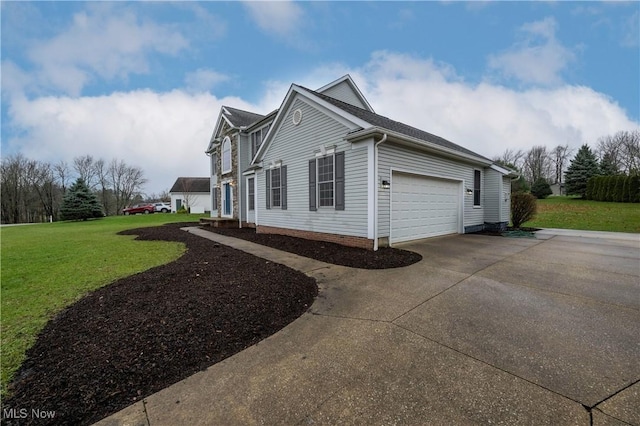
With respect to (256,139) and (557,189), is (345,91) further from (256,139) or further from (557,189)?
(557,189)

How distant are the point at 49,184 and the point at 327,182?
166 ft

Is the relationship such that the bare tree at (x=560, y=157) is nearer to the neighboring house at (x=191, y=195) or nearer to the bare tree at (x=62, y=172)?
the neighboring house at (x=191, y=195)

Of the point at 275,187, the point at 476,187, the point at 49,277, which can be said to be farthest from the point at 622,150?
the point at 49,277

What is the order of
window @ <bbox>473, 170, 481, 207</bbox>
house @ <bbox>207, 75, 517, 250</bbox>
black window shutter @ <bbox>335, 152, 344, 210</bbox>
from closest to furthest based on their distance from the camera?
house @ <bbox>207, 75, 517, 250</bbox> → black window shutter @ <bbox>335, 152, 344, 210</bbox> → window @ <bbox>473, 170, 481, 207</bbox>

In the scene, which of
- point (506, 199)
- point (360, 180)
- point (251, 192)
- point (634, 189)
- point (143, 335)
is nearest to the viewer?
point (143, 335)

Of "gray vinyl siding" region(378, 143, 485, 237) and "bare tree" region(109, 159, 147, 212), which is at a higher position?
"bare tree" region(109, 159, 147, 212)

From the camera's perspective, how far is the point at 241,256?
24.2ft

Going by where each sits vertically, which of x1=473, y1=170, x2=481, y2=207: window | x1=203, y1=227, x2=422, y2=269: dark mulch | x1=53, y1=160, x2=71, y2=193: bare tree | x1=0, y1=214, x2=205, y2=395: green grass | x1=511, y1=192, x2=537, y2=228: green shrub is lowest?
x1=0, y1=214, x2=205, y2=395: green grass

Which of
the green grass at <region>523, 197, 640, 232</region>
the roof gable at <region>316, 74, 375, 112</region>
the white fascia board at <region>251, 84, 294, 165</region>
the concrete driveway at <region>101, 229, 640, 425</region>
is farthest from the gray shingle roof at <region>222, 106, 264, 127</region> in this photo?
the green grass at <region>523, 197, 640, 232</region>

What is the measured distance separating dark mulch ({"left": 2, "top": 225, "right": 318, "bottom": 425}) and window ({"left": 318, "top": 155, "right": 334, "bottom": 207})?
3942 millimetres

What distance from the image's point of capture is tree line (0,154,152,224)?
36.9 meters

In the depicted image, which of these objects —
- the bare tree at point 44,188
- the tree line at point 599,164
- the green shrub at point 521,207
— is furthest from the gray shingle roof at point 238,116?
the bare tree at point 44,188

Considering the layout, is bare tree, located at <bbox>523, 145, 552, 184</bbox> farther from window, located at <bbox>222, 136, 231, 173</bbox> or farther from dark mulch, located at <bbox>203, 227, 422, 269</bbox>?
dark mulch, located at <bbox>203, 227, 422, 269</bbox>

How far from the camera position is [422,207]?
377 inches
